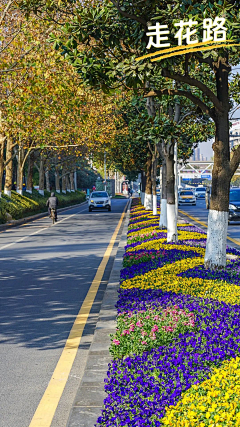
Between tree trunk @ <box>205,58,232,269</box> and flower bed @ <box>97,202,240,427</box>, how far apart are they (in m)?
0.37

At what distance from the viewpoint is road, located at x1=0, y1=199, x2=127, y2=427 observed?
5.15m

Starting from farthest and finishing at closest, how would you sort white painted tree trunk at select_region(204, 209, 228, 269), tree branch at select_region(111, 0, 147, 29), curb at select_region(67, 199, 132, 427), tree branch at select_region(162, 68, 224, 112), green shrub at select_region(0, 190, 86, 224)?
green shrub at select_region(0, 190, 86, 224), white painted tree trunk at select_region(204, 209, 228, 269), tree branch at select_region(162, 68, 224, 112), tree branch at select_region(111, 0, 147, 29), curb at select_region(67, 199, 132, 427)

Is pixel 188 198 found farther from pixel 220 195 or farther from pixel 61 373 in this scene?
pixel 61 373

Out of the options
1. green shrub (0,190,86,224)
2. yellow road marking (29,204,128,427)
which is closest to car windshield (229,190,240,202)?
green shrub (0,190,86,224)

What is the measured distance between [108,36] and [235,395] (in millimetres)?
8178

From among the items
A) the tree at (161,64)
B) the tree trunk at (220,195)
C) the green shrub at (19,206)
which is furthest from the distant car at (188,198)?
the tree trunk at (220,195)

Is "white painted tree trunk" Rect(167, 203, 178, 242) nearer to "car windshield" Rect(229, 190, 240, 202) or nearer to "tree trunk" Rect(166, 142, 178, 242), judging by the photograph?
"tree trunk" Rect(166, 142, 178, 242)

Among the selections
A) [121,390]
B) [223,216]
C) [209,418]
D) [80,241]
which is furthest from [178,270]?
[80,241]

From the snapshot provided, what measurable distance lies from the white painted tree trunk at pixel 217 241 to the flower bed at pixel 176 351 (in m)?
0.26

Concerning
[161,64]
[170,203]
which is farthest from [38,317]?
[170,203]

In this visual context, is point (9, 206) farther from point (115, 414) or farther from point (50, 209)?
point (115, 414)

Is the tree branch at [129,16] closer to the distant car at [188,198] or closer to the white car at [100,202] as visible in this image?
the white car at [100,202]

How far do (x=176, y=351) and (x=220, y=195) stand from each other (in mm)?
5422

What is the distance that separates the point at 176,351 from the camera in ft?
17.3
